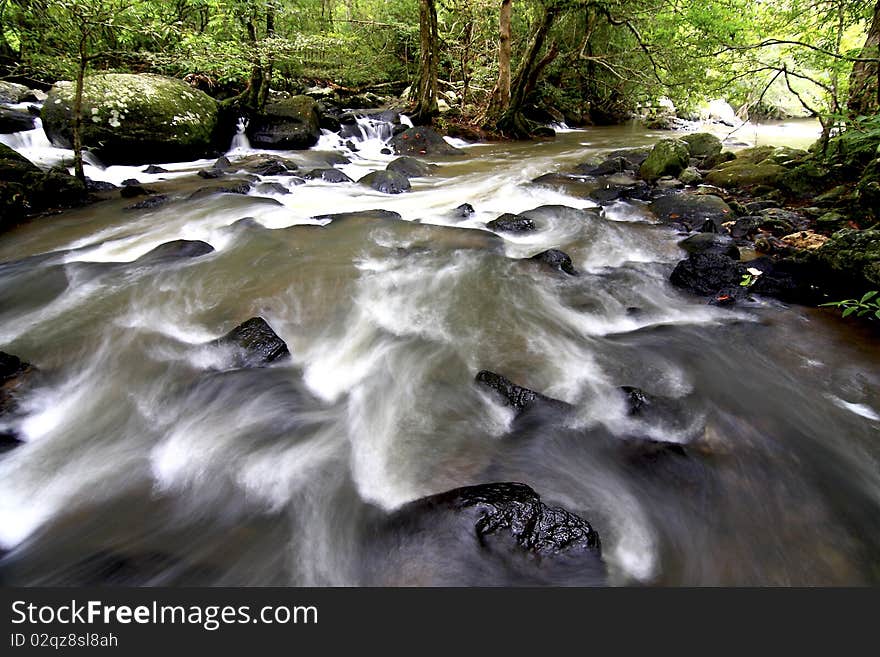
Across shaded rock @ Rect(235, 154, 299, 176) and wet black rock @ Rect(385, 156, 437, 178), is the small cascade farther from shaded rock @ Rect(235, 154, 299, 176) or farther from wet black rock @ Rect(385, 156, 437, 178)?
wet black rock @ Rect(385, 156, 437, 178)

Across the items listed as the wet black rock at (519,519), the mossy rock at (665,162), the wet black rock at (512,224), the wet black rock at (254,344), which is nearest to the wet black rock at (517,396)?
the wet black rock at (519,519)

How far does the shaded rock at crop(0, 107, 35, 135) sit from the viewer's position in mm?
8078

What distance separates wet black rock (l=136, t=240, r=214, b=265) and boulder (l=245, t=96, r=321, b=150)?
697 centimetres

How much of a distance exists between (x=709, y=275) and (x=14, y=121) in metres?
11.7

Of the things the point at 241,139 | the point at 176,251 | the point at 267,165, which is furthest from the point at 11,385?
the point at 241,139

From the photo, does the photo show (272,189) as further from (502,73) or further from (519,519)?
(502,73)

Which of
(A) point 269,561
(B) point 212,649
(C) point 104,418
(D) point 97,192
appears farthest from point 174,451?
(D) point 97,192

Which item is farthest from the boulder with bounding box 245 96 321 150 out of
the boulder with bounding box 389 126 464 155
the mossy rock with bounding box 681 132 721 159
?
the mossy rock with bounding box 681 132 721 159

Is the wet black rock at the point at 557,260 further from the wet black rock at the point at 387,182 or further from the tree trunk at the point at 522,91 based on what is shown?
the tree trunk at the point at 522,91

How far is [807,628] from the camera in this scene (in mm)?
1782

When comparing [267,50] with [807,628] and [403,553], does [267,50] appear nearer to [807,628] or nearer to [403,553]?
[403,553]

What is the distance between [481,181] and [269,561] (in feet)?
27.2

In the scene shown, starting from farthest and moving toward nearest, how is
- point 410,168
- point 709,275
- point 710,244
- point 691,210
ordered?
point 410,168
point 691,210
point 710,244
point 709,275

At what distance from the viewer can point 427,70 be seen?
1351 centimetres
